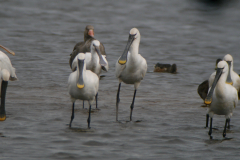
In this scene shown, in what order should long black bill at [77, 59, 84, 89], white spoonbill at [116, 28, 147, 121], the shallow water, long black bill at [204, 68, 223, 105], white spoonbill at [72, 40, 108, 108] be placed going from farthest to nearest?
1. white spoonbill at [72, 40, 108, 108]
2. white spoonbill at [116, 28, 147, 121]
3. long black bill at [77, 59, 84, 89]
4. long black bill at [204, 68, 223, 105]
5. the shallow water

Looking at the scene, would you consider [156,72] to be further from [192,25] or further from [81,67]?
[192,25]

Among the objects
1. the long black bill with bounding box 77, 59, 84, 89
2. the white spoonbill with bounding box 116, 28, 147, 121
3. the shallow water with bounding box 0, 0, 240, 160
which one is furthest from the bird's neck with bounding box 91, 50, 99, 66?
the long black bill with bounding box 77, 59, 84, 89

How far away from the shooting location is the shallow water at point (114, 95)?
23.2 ft

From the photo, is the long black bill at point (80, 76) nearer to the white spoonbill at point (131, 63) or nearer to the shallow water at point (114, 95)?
the shallow water at point (114, 95)

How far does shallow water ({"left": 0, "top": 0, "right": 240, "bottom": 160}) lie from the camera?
279 inches

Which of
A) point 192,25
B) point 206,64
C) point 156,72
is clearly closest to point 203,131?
point 156,72


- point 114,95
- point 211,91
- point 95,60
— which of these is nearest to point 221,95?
point 211,91

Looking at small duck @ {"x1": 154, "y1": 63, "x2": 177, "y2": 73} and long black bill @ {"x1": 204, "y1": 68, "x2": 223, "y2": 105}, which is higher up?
long black bill @ {"x1": 204, "y1": 68, "x2": 223, "y2": 105}

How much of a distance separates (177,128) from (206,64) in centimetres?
713

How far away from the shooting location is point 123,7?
28.4 m

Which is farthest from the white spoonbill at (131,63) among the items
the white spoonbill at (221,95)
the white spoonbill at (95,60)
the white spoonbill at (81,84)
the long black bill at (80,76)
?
the white spoonbill at (221,95)

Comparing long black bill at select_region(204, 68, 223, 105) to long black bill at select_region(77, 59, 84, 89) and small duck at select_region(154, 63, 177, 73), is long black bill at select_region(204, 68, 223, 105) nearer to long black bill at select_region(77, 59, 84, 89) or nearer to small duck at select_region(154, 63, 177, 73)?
long black bill at select_region(77, 59, 84, 89)

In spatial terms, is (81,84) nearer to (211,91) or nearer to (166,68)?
(211,91)

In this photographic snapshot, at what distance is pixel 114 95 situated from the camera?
10430 millimetres
